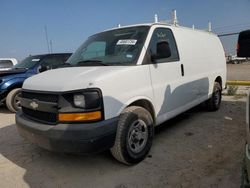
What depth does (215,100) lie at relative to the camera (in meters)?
6.56

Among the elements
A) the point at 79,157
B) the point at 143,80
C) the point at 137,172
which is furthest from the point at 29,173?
the point at 143,80

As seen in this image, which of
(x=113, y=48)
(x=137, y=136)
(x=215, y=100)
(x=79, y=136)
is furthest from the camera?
(x=215, y=100)

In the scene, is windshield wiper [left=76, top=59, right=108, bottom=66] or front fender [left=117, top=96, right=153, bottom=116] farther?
windshield wiper [left=76, top=59, right=108, bottom=66]

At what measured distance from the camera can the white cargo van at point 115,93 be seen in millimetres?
3121

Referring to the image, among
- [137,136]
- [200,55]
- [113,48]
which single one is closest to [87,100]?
[137,136]

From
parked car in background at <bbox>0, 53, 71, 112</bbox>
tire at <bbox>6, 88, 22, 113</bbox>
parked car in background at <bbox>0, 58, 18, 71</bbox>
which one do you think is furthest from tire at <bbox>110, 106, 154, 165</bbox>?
parked car in background at <bbox>0, 58, 18, 71</bbox>

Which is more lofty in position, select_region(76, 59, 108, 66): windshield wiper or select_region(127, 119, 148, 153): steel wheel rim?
select_region(76, 59, 108, 66): windshield wiper

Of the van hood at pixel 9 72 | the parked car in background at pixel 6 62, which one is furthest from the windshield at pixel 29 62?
the parked car in background at pixel 6 62

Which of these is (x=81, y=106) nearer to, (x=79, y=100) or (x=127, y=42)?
(x=79, y=100)

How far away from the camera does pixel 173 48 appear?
467 cm

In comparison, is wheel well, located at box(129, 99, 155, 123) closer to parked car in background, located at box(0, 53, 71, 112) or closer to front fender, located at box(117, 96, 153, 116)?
front fender, located at box(117, 96, 153, 116)

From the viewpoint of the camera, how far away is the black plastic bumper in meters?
3.06

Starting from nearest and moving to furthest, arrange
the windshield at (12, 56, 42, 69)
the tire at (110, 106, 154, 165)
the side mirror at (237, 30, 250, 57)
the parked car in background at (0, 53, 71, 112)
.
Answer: the side mirror at (237, 30, 250, 57) → the tire at (110, 106, 154, 165) → the parked car in background at (0, 53, 71, 112) → the windshield at (12, 56, 42, 69)

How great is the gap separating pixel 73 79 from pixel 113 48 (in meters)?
1.20
